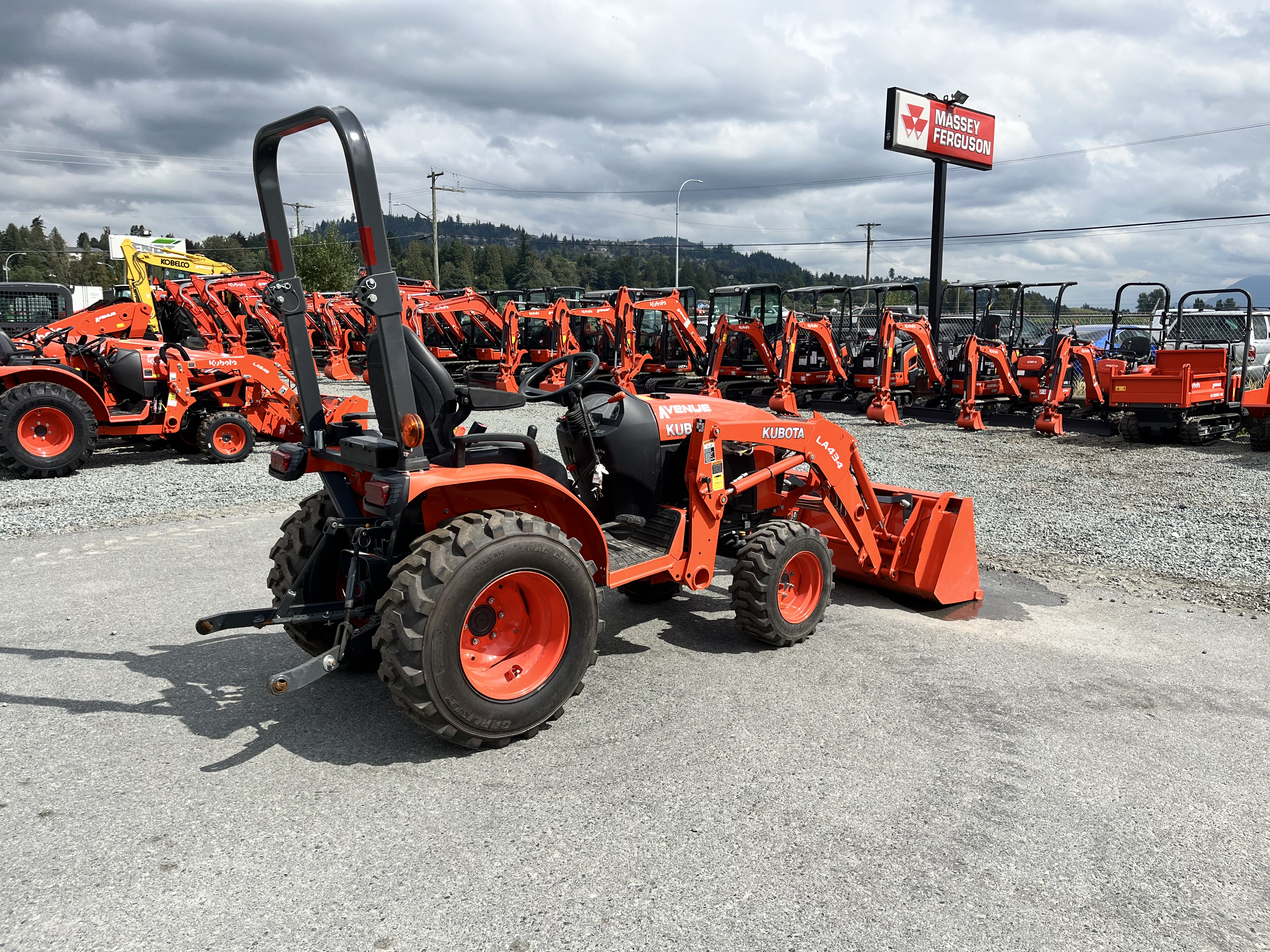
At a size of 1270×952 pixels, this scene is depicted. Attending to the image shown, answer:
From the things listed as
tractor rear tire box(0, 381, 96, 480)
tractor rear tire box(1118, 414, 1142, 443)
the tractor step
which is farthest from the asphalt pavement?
tractor rear tire box(1118, 414, 1142, 443)

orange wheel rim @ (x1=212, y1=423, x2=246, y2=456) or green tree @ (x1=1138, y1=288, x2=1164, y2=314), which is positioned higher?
green tree @ (x1=1138, y1=288, x2=1164, y2=314)

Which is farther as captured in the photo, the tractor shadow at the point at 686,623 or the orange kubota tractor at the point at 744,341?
the orange kubota tractor at the point at 744,341

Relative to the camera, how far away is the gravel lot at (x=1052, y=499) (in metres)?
6.63

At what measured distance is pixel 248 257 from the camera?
341 ft

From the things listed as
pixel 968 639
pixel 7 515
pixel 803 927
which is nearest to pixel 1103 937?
pixel 803 927

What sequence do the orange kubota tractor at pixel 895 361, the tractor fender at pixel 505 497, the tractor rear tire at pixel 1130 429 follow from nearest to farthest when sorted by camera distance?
the tractor fender at pixel 505 497 < the tractor rear tire at pixel 1130 429 < the orange kubota tractor at pixel 895 361

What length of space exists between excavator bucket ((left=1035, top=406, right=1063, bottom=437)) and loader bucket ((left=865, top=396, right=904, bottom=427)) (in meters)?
2.44

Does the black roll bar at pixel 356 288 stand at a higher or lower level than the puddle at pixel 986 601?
higher

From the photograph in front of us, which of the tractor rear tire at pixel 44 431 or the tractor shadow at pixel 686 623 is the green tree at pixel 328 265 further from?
the tractor shadow at pixel 686 623

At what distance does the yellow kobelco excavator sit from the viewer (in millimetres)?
20062

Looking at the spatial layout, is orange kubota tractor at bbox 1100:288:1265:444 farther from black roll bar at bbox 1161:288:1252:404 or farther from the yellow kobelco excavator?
the yellow kobelco excavator

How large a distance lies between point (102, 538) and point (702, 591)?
4.91 meters

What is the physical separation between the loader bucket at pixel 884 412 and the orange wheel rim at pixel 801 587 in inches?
454

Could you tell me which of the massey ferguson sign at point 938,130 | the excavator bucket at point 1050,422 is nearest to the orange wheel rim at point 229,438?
the excavator bucket at point 1050,422
